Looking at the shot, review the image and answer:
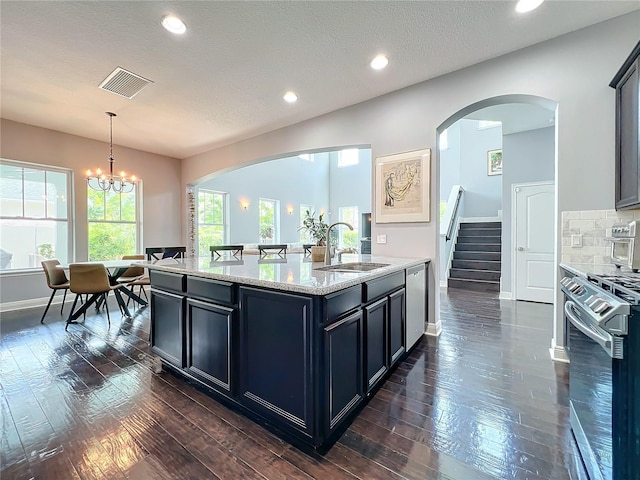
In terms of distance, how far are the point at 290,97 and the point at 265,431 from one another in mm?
3633

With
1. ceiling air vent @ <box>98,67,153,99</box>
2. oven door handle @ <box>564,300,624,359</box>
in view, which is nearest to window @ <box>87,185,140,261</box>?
ceiling air vent @ <box>98,67,153,99</box>

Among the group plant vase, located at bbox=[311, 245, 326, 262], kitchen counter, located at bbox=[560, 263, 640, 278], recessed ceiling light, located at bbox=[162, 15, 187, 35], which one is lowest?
kitchen counter, located at bbox=[560, 263, 640, 278]

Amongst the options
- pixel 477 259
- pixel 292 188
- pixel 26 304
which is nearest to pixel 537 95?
pixel 477 259

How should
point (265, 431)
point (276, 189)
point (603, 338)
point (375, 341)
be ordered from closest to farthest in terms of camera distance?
1. point (603, 338)
2. point (265, 431)
3. point (375, 341)
4. point (276, 189)

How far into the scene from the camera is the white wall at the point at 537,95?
2344 mm

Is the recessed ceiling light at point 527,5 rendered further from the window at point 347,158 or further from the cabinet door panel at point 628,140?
the window at point 347,158

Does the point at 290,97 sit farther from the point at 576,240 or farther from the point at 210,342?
the point at 576,240

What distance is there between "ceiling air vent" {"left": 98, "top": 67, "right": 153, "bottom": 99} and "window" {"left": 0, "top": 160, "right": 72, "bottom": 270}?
266 centimetres

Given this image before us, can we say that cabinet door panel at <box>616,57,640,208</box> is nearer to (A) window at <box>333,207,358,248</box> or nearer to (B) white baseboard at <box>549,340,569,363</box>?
(B) white baseboard at <box>549,340,569,363</box>

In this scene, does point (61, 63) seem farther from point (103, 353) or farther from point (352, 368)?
point (352, 368)

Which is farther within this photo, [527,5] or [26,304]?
[26,304]

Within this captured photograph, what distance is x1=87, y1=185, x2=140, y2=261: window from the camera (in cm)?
542

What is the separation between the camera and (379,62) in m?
2.91

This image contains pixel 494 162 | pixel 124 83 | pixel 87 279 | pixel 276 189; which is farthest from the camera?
pixel 276 189
